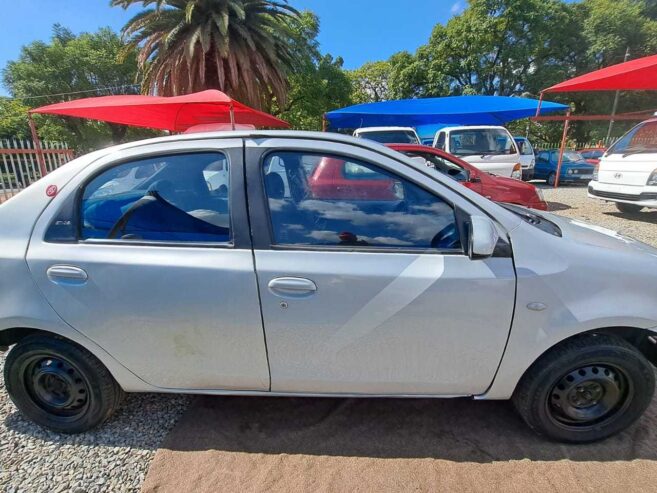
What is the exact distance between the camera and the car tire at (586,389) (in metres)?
1.84

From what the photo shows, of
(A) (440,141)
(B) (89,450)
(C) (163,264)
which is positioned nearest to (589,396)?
(C) (163,264)

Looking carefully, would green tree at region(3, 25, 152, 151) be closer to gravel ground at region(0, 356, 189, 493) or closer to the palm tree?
the palm tree

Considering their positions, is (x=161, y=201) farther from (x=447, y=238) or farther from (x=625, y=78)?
(x=625, y=78)

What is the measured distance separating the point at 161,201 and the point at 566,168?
53.2 feet

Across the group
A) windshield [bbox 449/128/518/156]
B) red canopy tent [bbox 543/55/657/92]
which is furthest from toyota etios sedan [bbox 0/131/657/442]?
red canopy tent [bbox 543/55/657/92]

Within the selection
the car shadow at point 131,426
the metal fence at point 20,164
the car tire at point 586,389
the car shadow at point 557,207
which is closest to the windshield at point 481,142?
the car shadow at point 557,207

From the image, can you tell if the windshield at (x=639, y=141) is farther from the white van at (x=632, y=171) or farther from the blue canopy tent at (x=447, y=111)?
the blue canopy tent at (x=447, y=111)

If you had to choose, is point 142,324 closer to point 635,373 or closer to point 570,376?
point 570,376

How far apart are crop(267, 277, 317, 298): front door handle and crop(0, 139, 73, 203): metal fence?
833 centimetres

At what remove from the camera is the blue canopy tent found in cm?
1195

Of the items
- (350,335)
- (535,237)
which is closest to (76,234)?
(350,335)

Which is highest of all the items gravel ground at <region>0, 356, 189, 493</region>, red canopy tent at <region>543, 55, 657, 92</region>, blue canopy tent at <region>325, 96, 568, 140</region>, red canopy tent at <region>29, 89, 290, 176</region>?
red canopy tent at <region>543, 55, 657, 92</region>

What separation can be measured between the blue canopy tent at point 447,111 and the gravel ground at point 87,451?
467 inches

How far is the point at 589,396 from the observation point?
1950 millimetres
